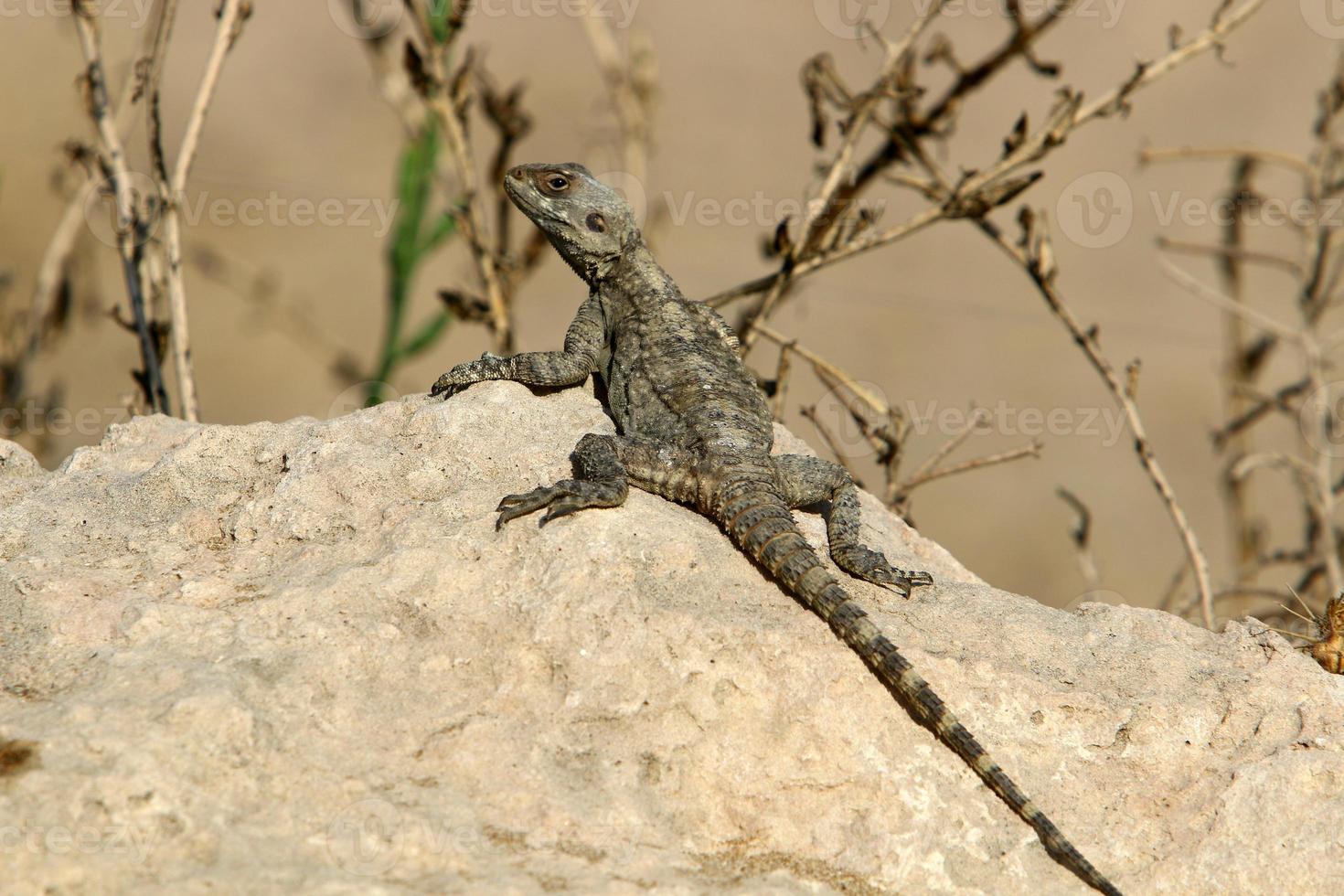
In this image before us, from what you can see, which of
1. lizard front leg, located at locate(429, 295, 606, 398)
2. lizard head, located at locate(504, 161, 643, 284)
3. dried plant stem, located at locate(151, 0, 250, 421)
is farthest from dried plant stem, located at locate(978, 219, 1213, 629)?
dried plant stem, located at locate(151, 0, 250, 421)

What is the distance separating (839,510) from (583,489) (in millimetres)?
1040

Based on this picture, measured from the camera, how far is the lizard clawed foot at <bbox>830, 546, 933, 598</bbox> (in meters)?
4.07

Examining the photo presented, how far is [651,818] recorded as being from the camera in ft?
10.3

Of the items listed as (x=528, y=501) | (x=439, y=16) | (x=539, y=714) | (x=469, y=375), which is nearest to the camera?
(x=539, y=714)

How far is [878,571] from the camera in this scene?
4.10m

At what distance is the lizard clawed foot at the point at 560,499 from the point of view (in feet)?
12.5

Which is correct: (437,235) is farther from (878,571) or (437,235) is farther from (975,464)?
(878,571)

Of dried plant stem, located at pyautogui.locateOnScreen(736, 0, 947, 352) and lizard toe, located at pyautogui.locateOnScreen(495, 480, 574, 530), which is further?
dried plant stem, located at pyautogui.locateOnScreen(736, 0, 947, 352)

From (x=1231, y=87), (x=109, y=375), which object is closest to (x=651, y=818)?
(x=109, y=375)

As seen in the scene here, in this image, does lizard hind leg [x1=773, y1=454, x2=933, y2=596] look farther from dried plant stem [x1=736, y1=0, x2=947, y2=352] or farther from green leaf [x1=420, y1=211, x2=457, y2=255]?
green leaf [x1=420, y1=211, x2=457, y2=255]

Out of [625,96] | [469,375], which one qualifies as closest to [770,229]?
[625,96]

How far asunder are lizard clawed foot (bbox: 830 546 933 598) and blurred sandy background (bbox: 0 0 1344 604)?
4.31m

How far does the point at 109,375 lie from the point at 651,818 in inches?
377

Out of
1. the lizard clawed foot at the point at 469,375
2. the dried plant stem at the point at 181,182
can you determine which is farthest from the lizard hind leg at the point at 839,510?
the dried plant stem at the point at 181,182
